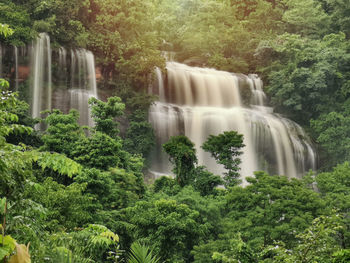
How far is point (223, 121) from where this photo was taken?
99.9ft

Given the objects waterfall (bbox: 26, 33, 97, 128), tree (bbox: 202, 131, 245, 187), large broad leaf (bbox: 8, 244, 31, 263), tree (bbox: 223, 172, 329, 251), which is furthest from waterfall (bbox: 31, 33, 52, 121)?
large broad leaf (bbox: 8, 244, 31, 263)

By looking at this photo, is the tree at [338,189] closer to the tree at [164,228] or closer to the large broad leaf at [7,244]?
the tree at [164,228]

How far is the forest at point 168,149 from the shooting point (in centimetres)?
545

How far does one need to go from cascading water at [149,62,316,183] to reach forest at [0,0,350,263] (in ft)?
3.25

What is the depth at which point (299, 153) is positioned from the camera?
3077 cm

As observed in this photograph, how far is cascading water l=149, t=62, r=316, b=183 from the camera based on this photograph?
97.2 feet

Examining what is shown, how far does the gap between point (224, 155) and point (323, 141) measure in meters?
13.2

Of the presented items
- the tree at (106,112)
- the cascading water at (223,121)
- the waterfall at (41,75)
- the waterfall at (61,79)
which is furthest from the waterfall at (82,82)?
the tree at (106,112)

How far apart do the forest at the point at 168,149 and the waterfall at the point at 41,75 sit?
57cm

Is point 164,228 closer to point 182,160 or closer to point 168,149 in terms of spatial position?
point 182,160

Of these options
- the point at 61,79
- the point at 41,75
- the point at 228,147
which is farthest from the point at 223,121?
the point at 41,75

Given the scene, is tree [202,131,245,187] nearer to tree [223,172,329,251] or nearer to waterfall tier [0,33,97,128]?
tree [223,172,329,251]

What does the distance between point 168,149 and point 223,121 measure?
10.4 meters

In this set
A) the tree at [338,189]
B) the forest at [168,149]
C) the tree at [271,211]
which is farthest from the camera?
the tree at [338,189]
